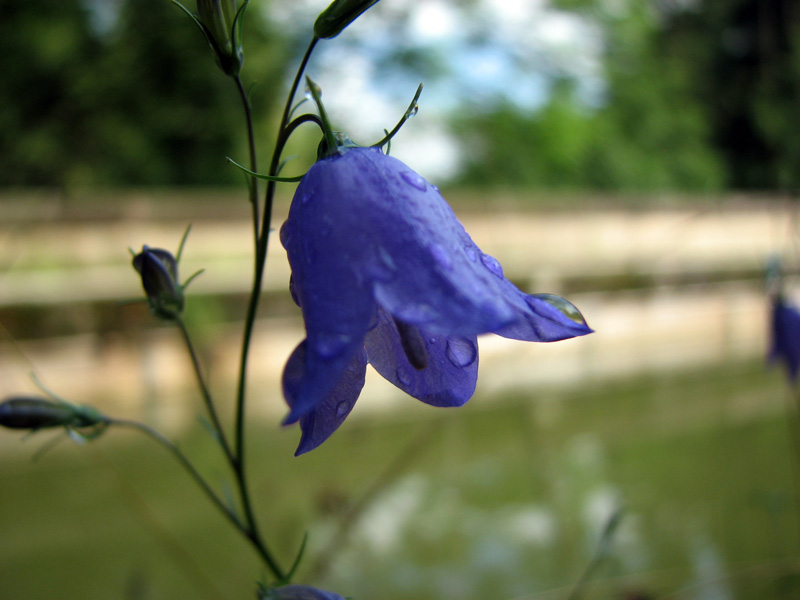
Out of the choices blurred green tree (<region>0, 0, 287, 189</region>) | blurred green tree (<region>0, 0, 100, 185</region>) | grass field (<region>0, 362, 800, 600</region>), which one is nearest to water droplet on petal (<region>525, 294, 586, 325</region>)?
grass field (<region>0, 362, 800, 600</region>)

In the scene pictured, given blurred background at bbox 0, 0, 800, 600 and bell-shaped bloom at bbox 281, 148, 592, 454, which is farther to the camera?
blurred background at bbox 0, 0, 800, 600

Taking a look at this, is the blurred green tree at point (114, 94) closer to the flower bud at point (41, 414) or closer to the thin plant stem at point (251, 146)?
the flower bud at point (41, 414)

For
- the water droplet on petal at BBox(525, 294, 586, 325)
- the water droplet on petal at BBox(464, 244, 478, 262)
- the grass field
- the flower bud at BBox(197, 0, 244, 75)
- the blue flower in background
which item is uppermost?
the flower bud at BBox(197, 0, 244, 75)

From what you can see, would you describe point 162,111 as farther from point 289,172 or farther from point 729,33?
point 729,33

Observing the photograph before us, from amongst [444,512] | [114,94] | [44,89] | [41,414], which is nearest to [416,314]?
[41,414]

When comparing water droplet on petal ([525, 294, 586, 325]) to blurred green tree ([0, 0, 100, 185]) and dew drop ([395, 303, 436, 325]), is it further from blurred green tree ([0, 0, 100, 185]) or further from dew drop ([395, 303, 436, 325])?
blurred green tree ([0, 0, 100, 185])

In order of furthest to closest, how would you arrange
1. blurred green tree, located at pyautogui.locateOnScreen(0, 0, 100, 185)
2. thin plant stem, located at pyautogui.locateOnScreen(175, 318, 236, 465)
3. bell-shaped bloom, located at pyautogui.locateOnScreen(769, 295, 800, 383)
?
blurred green tree, located at pyautogui.locateOnScreen(0, 0, 100, 185), bell-shaped bloom, located at pyautogui.locateOnScreen(769, 295, 800, 383), thin plant stem, located at pyautogui.locateOnScreen(175, 318, 236, 465)

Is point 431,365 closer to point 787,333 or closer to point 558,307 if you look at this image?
point 558,307

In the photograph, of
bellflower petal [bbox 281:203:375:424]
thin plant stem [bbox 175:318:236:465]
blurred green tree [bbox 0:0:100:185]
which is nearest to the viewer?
bellflower petal [bbox 281:203:375:424]

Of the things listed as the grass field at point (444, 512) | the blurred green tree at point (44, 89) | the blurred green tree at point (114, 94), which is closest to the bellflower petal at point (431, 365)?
the grass field at point (444, 512)
